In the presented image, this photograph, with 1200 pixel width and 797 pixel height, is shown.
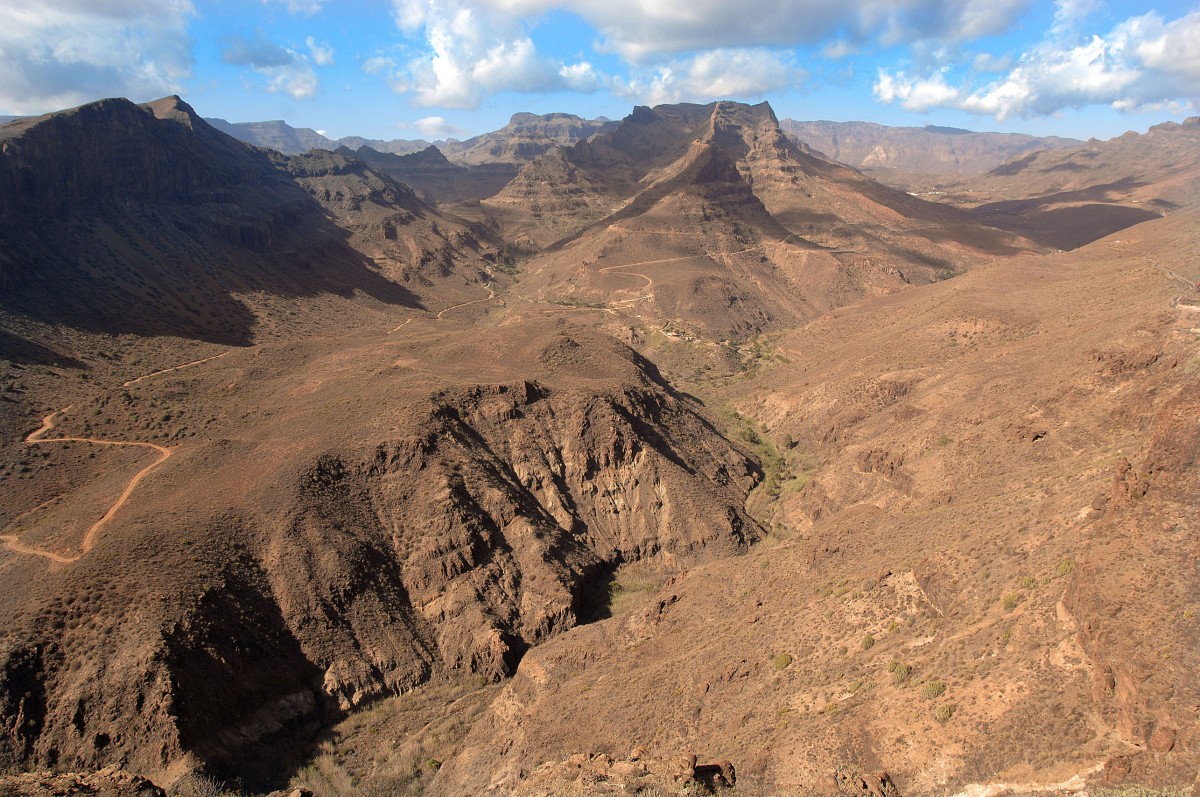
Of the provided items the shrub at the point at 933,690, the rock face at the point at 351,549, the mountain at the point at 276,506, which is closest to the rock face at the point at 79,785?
the mountain at the point at 276,506

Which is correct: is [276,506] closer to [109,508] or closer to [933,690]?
[109,508]

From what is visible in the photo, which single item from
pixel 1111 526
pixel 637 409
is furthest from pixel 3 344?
pixel 1111 526

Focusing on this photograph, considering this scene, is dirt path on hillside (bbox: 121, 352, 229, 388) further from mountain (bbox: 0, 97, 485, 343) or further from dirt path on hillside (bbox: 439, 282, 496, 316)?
dirt path on hillside (bbox: 439, 282, 496, 316)

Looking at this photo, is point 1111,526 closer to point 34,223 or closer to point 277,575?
point 277,575

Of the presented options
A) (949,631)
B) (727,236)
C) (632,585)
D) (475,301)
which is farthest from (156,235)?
(949,631)

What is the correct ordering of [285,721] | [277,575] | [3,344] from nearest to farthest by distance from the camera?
[285,721] → [277,575] → [3,344]

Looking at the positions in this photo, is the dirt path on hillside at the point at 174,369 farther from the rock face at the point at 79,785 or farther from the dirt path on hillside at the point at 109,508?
the rock face at the point at 79,785
